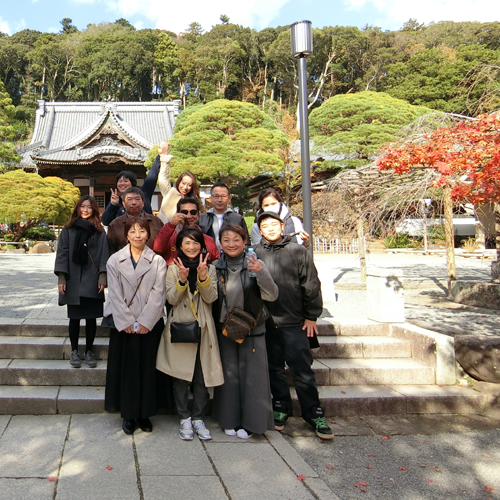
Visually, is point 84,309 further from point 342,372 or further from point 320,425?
point 342,372

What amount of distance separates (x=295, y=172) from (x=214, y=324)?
15.9m

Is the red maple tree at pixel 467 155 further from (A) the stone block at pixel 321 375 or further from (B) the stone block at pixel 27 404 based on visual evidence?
(B) the stone block at pixel 27 404

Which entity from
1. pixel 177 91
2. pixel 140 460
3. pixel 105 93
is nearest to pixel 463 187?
pixel 140 460

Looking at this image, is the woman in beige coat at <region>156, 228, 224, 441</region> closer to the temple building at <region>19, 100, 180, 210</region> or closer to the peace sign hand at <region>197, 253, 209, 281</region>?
the peace sign hand at <region>197, 253, 209, 281</region>

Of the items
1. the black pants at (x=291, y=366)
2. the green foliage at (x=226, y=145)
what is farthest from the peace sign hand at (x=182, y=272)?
the green foliage at (x=226, y=145)

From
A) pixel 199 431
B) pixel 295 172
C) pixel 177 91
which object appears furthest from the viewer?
pixel 177 91

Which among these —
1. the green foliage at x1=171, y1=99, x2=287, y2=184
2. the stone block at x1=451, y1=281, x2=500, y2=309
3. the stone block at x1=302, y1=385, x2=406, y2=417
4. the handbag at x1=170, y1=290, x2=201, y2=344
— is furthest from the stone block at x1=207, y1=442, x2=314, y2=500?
the green foliage at x1=171, y1=99, x2=287, y2=184

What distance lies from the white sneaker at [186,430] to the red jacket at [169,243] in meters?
1.21

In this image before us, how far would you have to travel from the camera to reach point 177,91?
41094mm

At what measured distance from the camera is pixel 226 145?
653 inches

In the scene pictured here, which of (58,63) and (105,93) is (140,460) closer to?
(105,93)

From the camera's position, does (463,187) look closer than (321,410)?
No

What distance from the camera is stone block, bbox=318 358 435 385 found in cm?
391

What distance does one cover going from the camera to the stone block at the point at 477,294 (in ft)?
24.3
